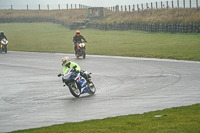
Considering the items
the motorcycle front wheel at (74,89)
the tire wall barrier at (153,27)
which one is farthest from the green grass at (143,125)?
the tire wall barrier at (153,27)

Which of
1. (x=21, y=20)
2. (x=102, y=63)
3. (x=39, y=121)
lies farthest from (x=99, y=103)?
(x=21, y=20)

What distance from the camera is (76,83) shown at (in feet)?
49.0

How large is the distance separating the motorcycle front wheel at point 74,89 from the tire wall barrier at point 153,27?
95.7ft

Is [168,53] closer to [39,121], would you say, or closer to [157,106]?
[157,106]

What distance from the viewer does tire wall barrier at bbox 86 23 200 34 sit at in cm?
4334

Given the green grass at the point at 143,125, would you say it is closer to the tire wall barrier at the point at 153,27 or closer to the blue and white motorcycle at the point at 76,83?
the blue and white motorcycle at the point at 76,83

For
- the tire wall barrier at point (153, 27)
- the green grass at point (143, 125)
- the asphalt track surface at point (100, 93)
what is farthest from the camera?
the tire wall barrier at point (153, 27)

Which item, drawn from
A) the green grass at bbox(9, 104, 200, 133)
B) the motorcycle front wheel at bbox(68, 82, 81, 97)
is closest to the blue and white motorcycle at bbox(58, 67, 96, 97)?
the motorcycle front wheel at bbox(68, 82, 81, 97)

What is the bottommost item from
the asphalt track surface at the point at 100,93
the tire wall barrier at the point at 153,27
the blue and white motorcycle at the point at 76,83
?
the asphalt track surface at the point at 100,93

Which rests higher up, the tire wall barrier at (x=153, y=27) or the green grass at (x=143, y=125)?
the tire wall barrier at (x=153, y=27)

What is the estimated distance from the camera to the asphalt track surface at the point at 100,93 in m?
11.6

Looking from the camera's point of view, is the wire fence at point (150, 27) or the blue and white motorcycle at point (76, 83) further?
the wire fence at point (150, 27)

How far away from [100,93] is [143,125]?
661cm

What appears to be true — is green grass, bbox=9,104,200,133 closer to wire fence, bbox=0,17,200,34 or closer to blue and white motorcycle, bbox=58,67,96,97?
blue and white motorcycle, bbox=58,67,96,97
